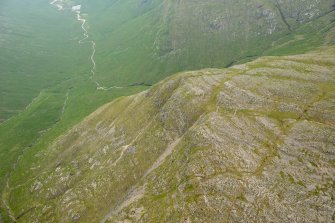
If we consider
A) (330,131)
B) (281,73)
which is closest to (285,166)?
(330,131)

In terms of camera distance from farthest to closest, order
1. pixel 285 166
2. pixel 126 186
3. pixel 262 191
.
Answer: pixel 126 186 < pixel 285 166 < pixel 262 191

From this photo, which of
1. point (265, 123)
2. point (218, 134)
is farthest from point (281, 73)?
point (218, 134)

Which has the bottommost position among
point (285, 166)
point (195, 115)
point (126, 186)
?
point (126, 186)

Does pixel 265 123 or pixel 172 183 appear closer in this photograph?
pixel 172 183

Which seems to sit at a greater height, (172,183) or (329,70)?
(329,70)

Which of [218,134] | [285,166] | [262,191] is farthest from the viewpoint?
[218,134]

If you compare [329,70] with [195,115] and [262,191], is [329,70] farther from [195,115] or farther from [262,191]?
[262,191]

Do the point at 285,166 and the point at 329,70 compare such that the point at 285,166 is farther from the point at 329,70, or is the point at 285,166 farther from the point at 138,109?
the point at 138,109
